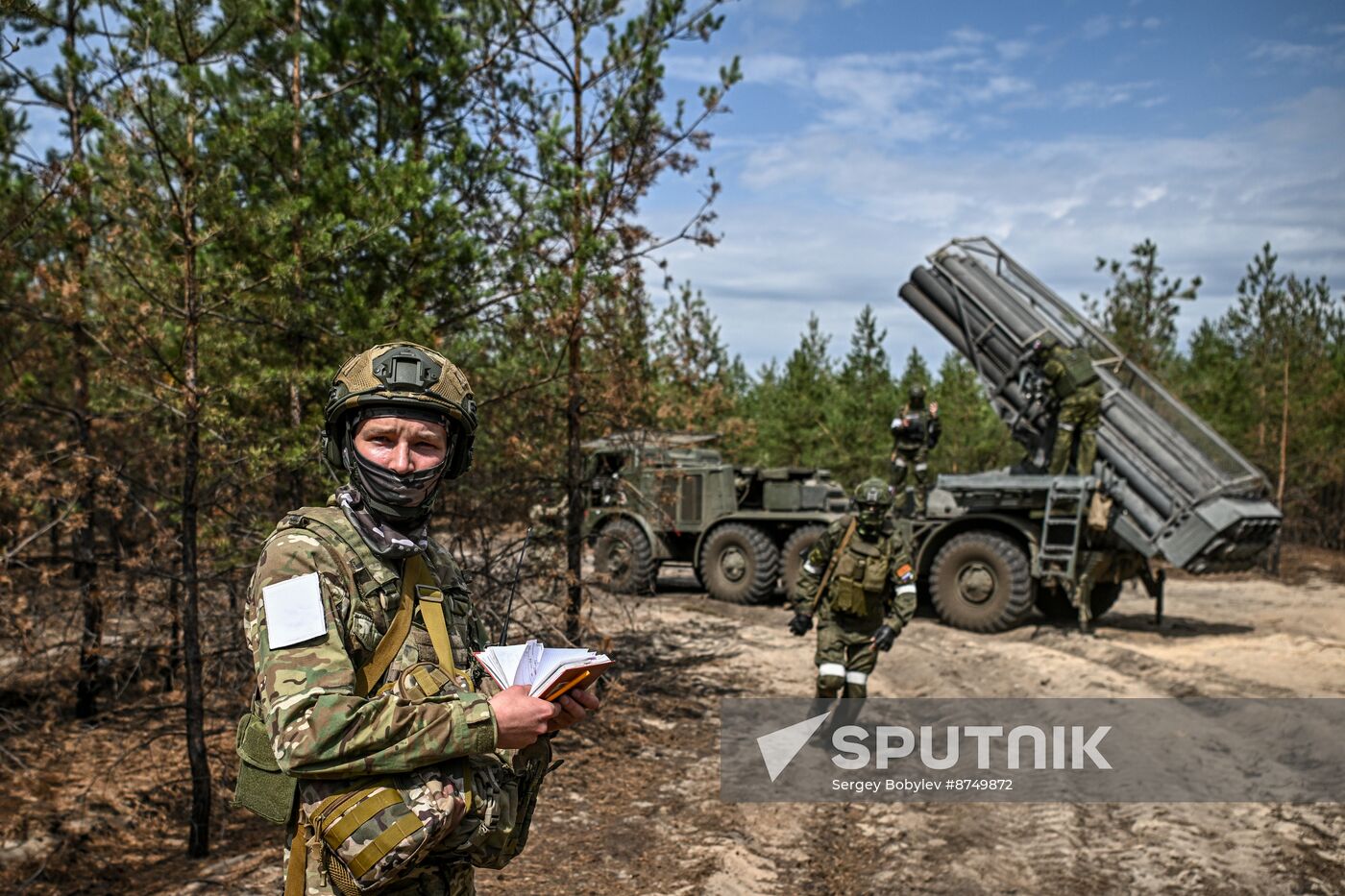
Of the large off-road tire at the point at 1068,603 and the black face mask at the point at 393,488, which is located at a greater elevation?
the black face mask at the point at 393,488

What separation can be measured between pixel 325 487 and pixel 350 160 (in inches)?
76.0

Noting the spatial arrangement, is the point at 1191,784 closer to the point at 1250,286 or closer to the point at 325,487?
the point at 325,487

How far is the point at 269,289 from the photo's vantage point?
502cm

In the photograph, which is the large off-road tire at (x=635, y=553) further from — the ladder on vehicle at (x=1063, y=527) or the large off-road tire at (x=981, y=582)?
the ladder on vehicle at (x=1063, y=527)

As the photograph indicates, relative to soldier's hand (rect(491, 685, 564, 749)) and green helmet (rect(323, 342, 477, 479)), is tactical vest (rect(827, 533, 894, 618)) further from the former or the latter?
soldier's hand (rect(491, 685, 564, 749))

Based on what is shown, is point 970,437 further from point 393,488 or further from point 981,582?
point 393,488

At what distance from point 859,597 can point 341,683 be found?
4.98 meters

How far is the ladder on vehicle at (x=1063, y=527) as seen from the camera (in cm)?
1009

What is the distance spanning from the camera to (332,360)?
5469mm

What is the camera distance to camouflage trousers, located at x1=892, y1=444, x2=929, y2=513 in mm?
11508

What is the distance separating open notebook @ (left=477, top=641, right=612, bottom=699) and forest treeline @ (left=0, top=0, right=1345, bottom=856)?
312 centimetres

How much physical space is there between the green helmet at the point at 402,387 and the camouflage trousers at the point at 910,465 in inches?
389
